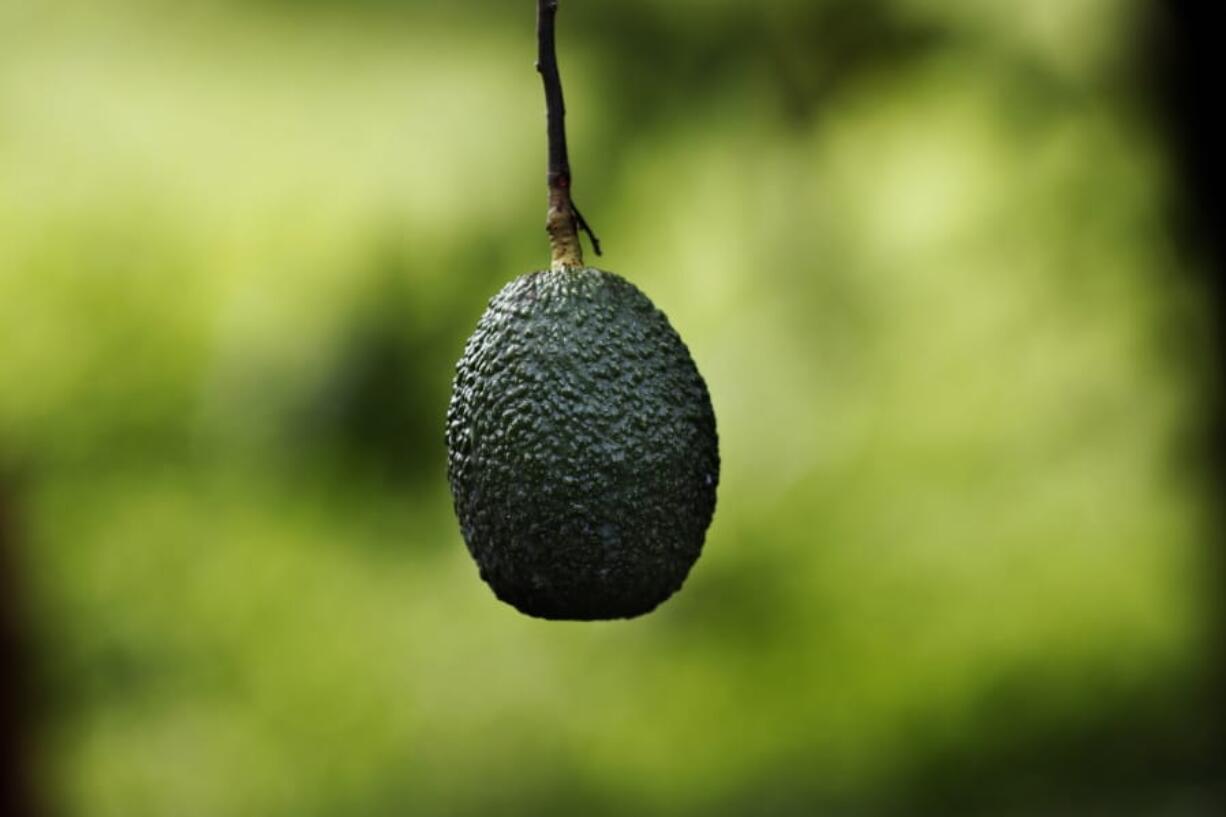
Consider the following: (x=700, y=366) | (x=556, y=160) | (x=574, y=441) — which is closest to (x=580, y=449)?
(x=574, y=441)

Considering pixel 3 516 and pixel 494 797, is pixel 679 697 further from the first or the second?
pixel 3 516

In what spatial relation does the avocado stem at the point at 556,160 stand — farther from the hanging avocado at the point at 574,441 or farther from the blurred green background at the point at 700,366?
the blurred green background at the point at 700,366

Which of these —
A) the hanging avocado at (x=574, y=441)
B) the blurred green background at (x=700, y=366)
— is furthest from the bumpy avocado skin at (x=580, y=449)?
the blurred green background at (x=700, y=366)

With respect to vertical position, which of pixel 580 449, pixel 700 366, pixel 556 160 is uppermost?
pixel 700 366

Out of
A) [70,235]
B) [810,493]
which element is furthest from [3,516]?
[810,493]

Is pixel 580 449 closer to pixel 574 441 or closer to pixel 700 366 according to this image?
pixel 574 441

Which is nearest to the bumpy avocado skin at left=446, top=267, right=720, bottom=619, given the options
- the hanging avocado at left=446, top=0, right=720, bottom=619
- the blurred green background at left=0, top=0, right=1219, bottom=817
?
the hanging avocado at left=446, top=0, right=720, bottom=619

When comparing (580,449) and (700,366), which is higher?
(700,366)
